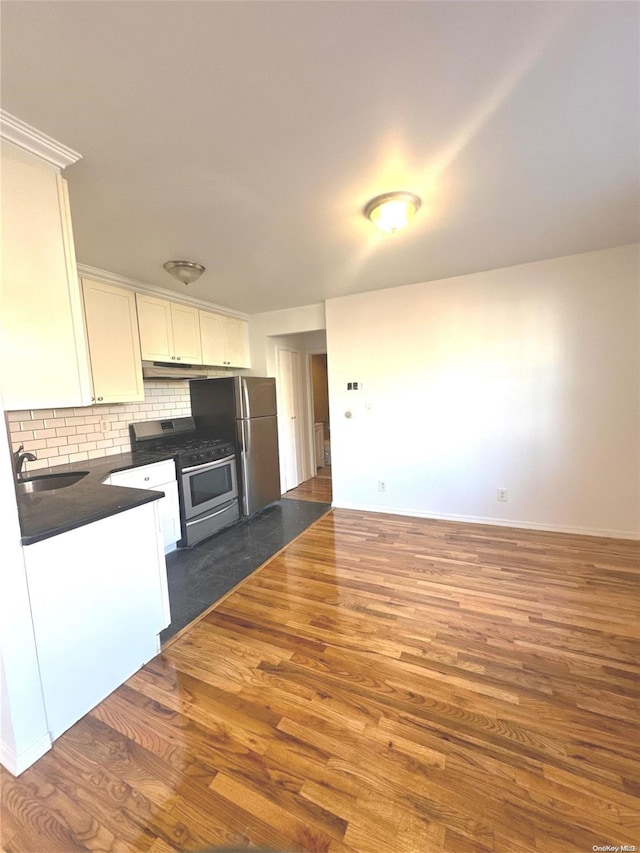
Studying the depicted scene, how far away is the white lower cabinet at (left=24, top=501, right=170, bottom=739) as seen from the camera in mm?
1296

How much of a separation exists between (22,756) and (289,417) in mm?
3801

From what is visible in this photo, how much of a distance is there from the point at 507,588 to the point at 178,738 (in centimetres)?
206

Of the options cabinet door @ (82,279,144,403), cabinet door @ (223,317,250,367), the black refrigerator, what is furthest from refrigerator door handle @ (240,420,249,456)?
cabinet door @ (82,279,144,403)

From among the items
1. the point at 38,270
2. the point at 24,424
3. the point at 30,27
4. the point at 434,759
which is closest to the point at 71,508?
the point at 38,270

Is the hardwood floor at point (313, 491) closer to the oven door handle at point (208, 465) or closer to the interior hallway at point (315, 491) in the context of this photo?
the interior hallway at point (315, 491)

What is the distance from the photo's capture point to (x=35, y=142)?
1259 millimetres

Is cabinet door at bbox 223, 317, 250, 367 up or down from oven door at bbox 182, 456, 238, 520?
up

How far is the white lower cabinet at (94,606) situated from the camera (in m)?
1.30

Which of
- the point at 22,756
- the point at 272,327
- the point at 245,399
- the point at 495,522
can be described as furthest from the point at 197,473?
the point at 495,522

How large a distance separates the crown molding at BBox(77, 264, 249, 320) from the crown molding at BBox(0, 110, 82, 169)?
1376 millimetres

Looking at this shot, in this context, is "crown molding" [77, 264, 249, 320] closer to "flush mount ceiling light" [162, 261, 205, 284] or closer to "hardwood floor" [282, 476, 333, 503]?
"flush mount ceiling light" [162, 261, 205, 284]

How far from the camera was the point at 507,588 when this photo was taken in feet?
7.27

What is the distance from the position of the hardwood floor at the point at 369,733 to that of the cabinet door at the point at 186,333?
2.41 metres

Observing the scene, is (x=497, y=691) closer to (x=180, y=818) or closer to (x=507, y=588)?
(x=507, y=588)
